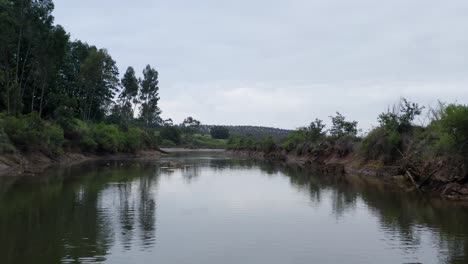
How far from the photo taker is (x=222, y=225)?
2339 centimetres

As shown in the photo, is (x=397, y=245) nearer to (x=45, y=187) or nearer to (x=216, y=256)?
(x=216, y=256)

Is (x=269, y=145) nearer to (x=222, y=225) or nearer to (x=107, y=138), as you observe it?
(x=107, y=138)

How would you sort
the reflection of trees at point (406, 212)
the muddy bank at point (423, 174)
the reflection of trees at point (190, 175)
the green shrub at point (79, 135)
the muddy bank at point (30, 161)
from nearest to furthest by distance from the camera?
1. the reflection of trees at point (406, 212)
2. the muddy bank at point (423, 174)
3. the muddy bank at point (30, 161)
4. the reflection of trees at point (190, 175)
5. the green shrub at point (79, 135)

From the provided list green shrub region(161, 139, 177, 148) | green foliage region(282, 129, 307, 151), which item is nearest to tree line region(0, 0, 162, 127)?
green foliage region(282, 129, 307, 151)

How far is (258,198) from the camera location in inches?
1339

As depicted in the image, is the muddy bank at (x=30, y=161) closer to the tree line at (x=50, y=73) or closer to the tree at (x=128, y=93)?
the tree line at (x=50, y=73)

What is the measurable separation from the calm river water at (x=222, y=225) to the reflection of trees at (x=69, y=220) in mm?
46

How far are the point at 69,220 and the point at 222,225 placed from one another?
25.0ft

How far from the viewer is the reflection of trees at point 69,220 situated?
1734 cm

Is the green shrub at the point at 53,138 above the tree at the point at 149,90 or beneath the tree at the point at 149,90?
beneath

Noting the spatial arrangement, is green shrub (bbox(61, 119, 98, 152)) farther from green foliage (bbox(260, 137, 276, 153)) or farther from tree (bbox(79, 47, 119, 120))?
green foliage (bbox(260, 137, 276, 153))

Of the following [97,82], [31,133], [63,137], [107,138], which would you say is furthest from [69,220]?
[97,82]

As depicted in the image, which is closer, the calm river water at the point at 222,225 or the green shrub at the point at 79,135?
the calm river water at the point at 222,225

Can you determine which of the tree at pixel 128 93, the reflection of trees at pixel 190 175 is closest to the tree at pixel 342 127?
the reflection of trees at pixel 190 175
